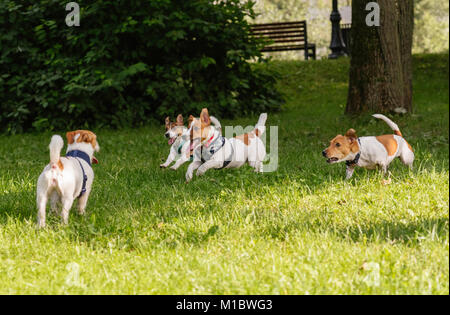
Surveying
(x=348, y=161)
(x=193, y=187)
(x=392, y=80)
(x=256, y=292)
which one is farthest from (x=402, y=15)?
(x=256, y=292)

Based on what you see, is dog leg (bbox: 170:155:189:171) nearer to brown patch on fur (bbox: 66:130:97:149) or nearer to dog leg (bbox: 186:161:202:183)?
dog leg (bbox: 186:161:202:183)

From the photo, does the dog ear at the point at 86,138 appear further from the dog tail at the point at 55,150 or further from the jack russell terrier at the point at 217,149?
the jack russell terrier at the point at 217,149

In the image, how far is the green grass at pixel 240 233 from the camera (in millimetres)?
3168

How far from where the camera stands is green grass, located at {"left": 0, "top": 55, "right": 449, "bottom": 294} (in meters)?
3.17

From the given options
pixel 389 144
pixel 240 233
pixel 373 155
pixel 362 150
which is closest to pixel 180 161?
pixel 362 150

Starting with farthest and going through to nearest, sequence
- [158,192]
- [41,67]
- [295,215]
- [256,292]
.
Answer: [41,67]
[158,192]
[295,215]
[256,292]

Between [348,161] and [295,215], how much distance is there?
1.48 metres

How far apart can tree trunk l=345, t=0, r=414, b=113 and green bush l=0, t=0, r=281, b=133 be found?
9.35ft

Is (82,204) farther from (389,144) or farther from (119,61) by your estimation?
(119,61)

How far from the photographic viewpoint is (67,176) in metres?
4.23

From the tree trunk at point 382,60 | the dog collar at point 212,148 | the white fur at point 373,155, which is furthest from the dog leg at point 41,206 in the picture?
the tree trunk at point 382,60

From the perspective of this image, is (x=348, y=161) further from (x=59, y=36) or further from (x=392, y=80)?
(x=59, y=36)

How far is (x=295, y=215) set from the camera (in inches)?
174

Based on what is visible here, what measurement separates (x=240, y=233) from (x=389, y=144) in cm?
232
